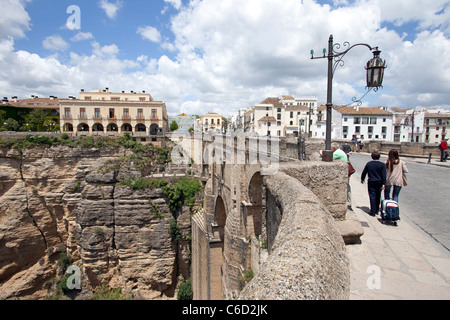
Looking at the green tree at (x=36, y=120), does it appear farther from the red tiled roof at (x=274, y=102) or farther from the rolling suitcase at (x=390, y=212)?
the rolling suitcase at (x=390, y=212)

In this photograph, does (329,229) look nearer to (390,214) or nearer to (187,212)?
(390,214)

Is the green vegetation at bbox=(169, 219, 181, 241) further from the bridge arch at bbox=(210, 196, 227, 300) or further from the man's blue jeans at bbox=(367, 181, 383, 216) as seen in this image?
the man's blue jeans at bbox=(367, 181, 383, 216)

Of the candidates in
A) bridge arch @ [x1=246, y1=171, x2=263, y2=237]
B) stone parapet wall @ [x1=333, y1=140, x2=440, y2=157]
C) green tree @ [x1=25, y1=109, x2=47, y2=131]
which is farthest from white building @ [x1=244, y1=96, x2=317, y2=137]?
bridge arch @ [x1=246, y1=171, x2=263, y2=237]

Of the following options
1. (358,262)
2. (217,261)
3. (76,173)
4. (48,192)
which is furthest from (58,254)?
(358,262)

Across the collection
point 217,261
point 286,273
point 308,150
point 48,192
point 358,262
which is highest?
point 308,150

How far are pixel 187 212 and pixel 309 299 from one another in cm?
2082

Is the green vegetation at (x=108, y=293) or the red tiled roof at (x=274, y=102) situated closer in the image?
the green vegetation at (x=108, y=293)

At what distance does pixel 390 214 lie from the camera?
188 inches

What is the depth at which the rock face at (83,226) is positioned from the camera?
20.6 meters

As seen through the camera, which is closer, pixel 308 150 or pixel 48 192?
pixel 308 150

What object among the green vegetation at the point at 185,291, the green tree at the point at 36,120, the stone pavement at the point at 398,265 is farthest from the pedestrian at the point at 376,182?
the green tree at the point at 36,120

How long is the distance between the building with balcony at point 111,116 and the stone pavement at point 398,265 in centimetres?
3494

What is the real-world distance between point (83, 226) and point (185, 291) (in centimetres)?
1004

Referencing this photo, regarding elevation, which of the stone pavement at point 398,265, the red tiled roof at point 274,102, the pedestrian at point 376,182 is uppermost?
the red tiled roof at point 274,102
